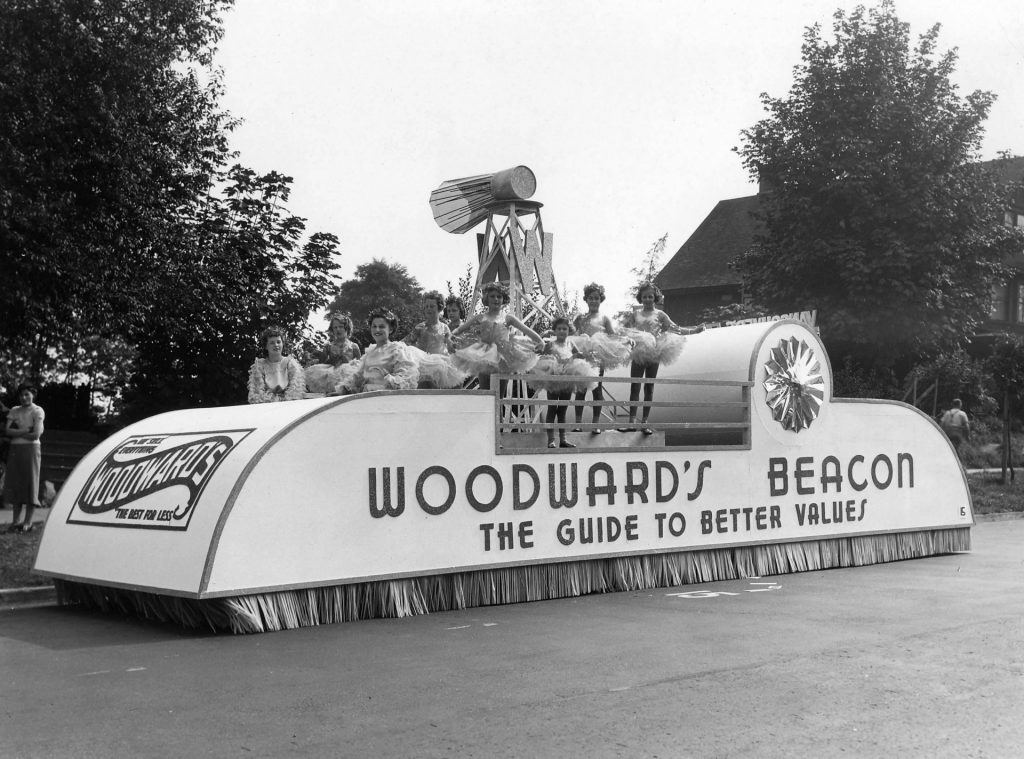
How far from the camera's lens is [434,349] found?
13.0m

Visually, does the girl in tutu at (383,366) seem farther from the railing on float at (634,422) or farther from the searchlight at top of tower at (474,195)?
the searchlight at top of tower at (474,195)

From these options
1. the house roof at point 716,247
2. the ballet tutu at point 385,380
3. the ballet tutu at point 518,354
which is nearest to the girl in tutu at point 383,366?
the ballet tutu at point 385,380

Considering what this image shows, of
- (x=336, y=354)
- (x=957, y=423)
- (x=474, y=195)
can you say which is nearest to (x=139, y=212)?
(x=474, y=195)

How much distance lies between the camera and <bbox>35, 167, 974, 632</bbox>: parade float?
9320 millimetres

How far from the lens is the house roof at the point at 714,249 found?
174 ft

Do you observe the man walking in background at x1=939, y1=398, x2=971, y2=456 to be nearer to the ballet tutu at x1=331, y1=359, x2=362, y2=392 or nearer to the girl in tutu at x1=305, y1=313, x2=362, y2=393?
the girl in tutu at x1=305, y1=313, x2=362, y2=393

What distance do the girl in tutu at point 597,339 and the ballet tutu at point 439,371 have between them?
4.94 ft

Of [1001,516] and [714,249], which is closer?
[1001,516]

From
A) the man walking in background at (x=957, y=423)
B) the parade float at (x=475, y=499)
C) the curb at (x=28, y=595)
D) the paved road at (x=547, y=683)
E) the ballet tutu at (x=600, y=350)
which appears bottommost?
the paved road at (x=547, y=683)

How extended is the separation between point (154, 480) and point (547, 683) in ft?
14.3

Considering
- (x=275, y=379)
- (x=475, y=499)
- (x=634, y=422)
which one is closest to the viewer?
(x=475, y=499)

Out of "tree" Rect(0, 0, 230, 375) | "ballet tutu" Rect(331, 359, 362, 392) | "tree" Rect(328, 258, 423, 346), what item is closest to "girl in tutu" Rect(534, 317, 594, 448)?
"ballet tutu" Rect(331, 359, 362, 392)

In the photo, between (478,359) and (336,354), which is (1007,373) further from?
(336,354)

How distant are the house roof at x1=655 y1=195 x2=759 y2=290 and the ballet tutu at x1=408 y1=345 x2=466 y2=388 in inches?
1570
